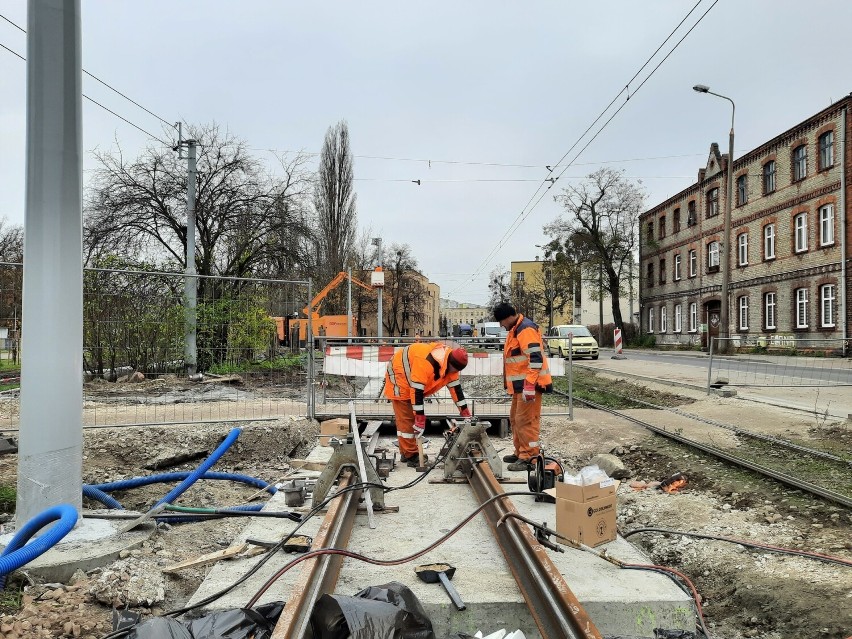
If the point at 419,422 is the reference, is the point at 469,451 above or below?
below

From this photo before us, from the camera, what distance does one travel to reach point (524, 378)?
23.4 feet

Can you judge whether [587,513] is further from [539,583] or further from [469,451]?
[469,451]

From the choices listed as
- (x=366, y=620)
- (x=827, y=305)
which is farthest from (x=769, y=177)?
(x=366, y=620)

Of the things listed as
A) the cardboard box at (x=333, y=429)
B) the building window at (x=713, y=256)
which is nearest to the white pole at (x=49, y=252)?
the cardboard box at (x=333, y=429)

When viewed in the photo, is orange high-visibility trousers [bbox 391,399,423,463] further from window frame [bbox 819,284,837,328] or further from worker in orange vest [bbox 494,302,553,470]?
window frame [bbox 819,284,837,328]

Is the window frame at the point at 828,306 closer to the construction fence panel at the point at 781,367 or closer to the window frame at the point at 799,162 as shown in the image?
the window frame at the point at 799,162

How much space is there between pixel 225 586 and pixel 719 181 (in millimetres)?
39363

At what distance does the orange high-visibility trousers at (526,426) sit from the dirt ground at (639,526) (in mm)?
1123

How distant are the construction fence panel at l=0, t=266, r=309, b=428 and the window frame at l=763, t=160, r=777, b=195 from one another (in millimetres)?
29546

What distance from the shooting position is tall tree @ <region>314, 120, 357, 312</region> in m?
37.6

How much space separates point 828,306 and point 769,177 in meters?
8.26

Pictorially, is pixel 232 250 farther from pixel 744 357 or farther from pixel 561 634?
pixel 561 634

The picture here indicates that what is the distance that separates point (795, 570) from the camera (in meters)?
4.33

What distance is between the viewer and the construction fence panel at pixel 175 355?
9.26m
